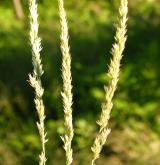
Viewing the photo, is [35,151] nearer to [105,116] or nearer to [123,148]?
[123,148]

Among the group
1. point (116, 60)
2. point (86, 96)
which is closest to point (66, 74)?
point (116, 60)

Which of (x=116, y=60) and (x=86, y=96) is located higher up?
(x=86, y=96)

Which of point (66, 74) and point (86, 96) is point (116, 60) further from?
point (86, 96)

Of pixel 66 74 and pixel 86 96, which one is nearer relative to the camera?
pixel 66 74

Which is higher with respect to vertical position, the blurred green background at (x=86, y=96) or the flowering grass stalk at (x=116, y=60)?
the blurred green background at (x=86, y=96)

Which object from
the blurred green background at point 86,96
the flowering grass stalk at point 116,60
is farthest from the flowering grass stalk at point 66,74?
the blurred green background at point 86,96

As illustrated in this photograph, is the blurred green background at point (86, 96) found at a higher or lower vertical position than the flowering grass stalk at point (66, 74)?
higher

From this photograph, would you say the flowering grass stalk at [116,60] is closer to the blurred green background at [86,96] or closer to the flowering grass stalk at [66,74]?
the flowering grass stalk at [66,74]

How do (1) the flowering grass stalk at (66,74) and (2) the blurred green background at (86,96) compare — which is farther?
(2) the blurred green background at (86,96)

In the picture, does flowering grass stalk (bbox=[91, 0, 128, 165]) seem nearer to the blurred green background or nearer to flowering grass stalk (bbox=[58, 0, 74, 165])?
flowering grass stalk (bbox=[58, 0, 74, 165])
